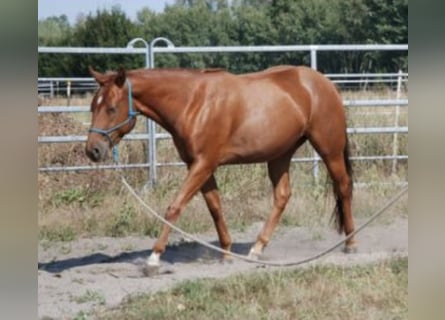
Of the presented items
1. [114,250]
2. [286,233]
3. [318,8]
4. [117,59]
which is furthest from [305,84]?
[318,8]

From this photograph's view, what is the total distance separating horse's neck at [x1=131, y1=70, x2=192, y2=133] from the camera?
4602 millimetres

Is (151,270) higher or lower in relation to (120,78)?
lower

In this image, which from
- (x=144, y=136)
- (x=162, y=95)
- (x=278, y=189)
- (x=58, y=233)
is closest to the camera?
(x=162, y=95)

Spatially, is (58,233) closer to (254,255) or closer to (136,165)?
(136,165)

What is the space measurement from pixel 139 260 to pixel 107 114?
1.16 m

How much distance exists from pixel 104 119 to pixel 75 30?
3765mm

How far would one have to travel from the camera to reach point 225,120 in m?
4.75

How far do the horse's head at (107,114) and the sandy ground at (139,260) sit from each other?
794 mm

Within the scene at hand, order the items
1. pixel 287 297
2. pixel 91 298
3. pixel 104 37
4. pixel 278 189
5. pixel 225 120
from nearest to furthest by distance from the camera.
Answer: pixel 287 297 < pixel 91 298 < pixel 225 120 < pixel 278 189 < pixel 104 37

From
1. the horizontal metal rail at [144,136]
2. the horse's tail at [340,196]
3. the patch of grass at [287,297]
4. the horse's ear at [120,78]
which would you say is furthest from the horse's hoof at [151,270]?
the horizontal metal rail at [144,136]

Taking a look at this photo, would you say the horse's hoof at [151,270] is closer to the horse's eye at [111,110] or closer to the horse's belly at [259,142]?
the horse's belly at [259,142]

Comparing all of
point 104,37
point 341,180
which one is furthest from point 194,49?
point 341,180

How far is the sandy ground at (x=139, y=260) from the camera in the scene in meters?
4.14
